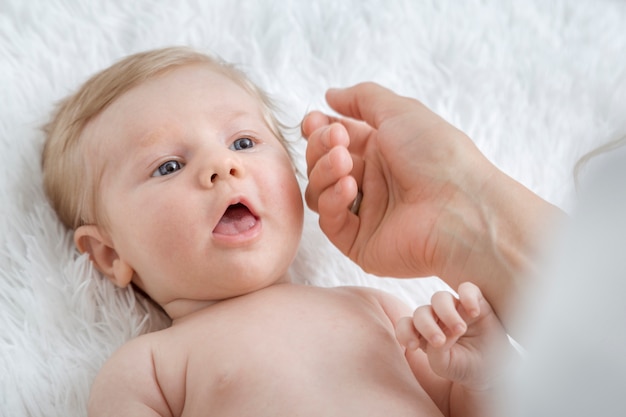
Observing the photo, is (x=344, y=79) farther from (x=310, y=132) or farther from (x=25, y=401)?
(x=25, y=401)

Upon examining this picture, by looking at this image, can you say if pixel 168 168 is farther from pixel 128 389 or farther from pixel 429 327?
pixel 429 327

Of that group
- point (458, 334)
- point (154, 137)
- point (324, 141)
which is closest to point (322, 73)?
point (324, 141)

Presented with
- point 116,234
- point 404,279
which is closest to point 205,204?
point 116,234

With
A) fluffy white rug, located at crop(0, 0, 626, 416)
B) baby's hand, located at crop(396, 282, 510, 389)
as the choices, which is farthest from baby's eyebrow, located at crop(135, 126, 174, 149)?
baby's hand, located at crop(396, 282, 510, 389)

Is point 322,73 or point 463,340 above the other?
point 322,73

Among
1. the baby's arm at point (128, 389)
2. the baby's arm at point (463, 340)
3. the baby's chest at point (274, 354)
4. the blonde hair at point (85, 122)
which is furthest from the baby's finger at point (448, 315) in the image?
the blonde hair at point (85, 122)

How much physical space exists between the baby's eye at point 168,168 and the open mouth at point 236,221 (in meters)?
0.11

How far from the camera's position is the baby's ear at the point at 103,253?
4.49ft

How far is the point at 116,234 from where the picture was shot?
134 cm

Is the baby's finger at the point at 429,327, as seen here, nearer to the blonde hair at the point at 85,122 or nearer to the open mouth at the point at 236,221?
the open mouth at the point at 236,221

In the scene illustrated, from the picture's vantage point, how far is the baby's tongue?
125 centimetres

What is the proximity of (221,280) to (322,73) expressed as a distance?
717 millimetres

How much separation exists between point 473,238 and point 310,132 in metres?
0.40

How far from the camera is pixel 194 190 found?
1.25 m
